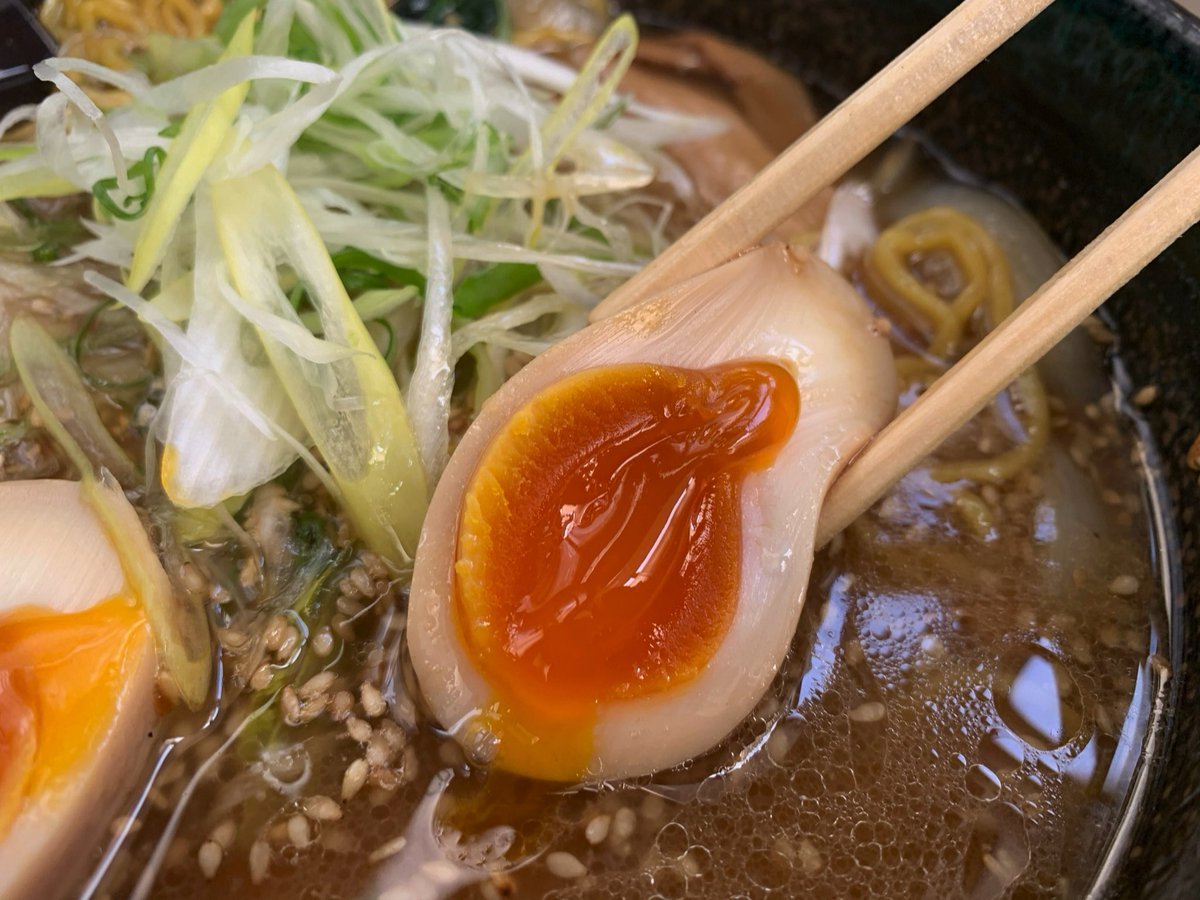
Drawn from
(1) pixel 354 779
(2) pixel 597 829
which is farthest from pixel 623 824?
(1) pixel 354 779

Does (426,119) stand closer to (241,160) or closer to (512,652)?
(241,160)

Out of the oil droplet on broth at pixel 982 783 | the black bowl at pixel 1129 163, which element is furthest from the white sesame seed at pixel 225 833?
the black bowl at pixel 1129 163

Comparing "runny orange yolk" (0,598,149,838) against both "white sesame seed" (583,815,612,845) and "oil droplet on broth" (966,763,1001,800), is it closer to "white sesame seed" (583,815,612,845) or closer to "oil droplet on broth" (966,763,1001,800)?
"white sesame seed" (583,815,612,845)

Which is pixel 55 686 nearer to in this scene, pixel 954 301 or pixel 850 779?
pixel 850 779

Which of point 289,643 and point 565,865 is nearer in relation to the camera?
point 565,865

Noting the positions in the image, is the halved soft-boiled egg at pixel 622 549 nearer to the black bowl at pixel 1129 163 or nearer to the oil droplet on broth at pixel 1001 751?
the oil droplet on broth at pixel 1001 751

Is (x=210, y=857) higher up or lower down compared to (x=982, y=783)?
lower down
